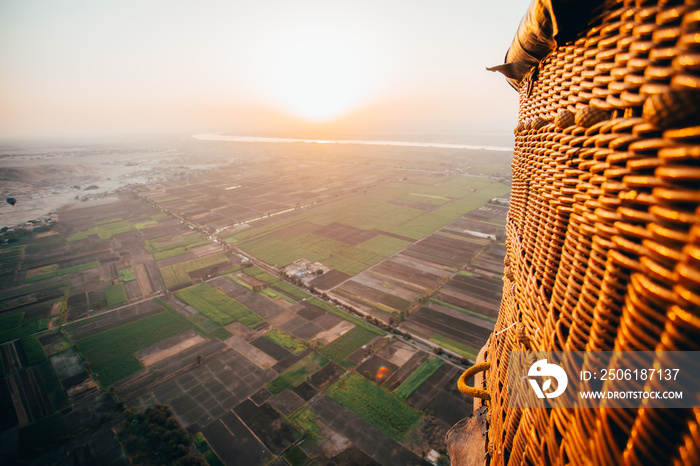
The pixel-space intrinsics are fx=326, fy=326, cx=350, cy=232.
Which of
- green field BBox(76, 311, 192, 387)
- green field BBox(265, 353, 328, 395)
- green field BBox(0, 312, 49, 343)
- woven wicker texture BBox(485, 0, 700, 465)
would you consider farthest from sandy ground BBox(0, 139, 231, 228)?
woven wicker texture BBox(485, 0, 700, 465)

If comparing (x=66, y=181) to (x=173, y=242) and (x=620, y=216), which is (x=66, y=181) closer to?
(x=173, y=242)

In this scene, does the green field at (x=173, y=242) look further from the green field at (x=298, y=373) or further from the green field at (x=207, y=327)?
the green field at (x=298, y=373)

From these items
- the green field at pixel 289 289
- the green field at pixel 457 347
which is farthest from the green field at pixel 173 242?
the green field at pixel 457 347

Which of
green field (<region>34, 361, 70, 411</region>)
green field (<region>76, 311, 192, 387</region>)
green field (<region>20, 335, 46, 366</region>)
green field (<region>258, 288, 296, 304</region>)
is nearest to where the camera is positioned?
green field (<region>34, 361, 70, 411</region>)

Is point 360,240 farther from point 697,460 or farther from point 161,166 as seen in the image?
→ point 161,166

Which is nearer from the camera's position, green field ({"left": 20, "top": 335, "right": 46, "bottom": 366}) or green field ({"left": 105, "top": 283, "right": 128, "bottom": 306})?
green field ({"left": 20, "top": 335, "right": 46, "bottom": 366})

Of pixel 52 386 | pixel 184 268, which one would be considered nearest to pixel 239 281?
pixel 184 268

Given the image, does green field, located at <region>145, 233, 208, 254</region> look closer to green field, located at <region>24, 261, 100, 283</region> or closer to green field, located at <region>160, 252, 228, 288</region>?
green field, located at <region>160, 252, 228, 288</region>

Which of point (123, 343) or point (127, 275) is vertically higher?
point (127, 275)
